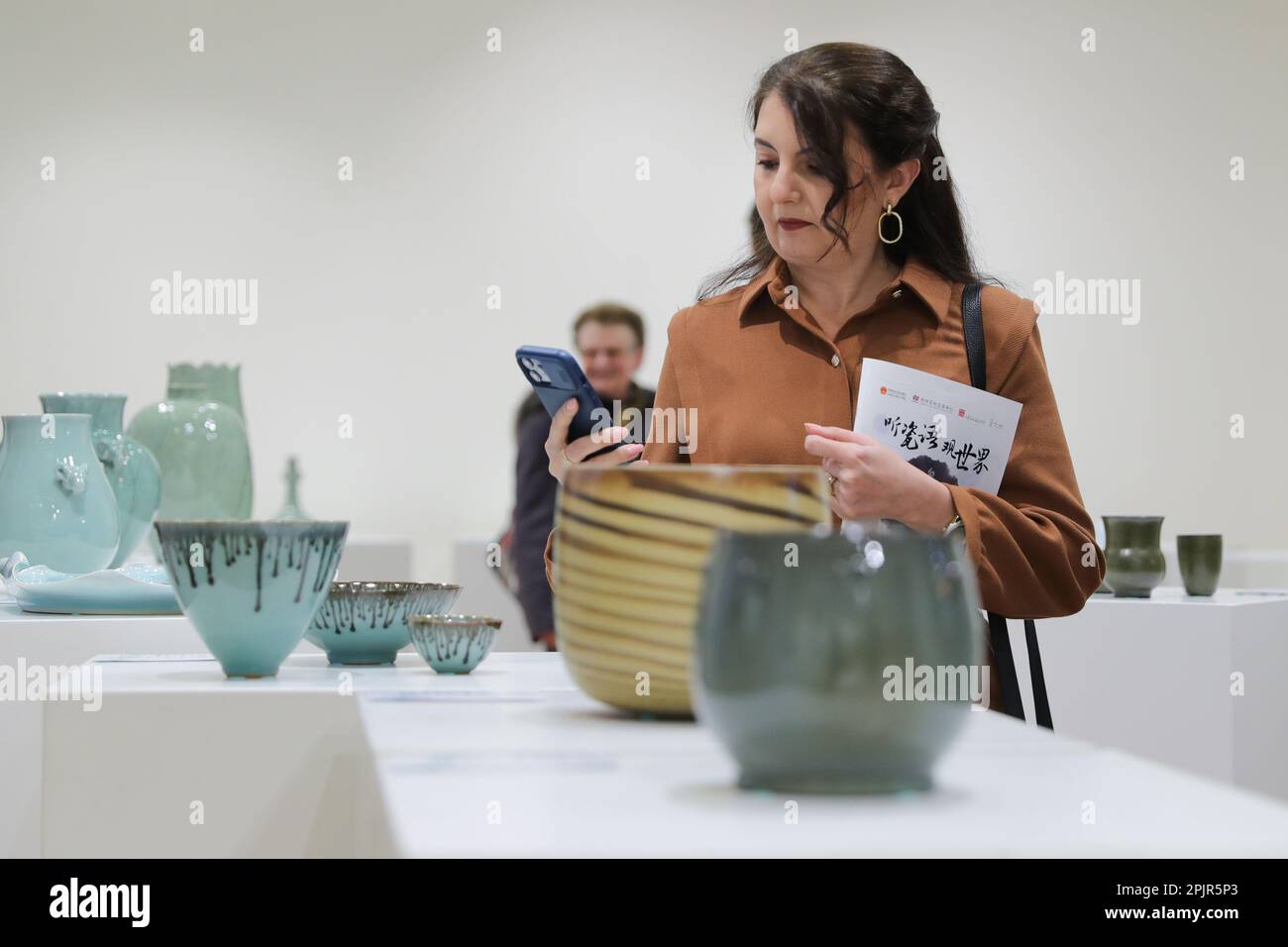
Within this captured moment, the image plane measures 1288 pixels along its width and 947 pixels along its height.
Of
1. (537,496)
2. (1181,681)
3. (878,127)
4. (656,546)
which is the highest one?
(878,127)

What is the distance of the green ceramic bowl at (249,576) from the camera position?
1.11 m

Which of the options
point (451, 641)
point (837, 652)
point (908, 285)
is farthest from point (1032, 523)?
point (837, 652)

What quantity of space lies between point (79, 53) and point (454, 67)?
4.78 ft

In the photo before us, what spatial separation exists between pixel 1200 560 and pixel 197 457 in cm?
221

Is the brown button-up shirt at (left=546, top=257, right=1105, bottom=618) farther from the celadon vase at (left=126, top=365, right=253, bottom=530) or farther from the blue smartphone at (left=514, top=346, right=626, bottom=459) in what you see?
the celadon vase at (left=126, top=365, right=253, bottom=530)

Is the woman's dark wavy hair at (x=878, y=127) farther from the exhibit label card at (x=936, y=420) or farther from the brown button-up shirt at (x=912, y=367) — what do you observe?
the exhibit label card at (x=936, y=420)

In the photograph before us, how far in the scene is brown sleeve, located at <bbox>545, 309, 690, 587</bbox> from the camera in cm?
172

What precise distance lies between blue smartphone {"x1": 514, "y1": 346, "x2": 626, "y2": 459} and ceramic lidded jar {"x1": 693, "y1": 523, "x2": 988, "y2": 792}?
83cm

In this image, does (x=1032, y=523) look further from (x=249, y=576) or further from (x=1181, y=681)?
(x=1181, y=681)

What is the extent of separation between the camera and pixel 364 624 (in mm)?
1233

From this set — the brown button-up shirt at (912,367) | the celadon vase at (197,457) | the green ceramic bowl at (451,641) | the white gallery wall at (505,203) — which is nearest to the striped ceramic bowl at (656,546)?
the green ceramic bowl at (451,641)

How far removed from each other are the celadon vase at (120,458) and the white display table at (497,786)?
1.01m
